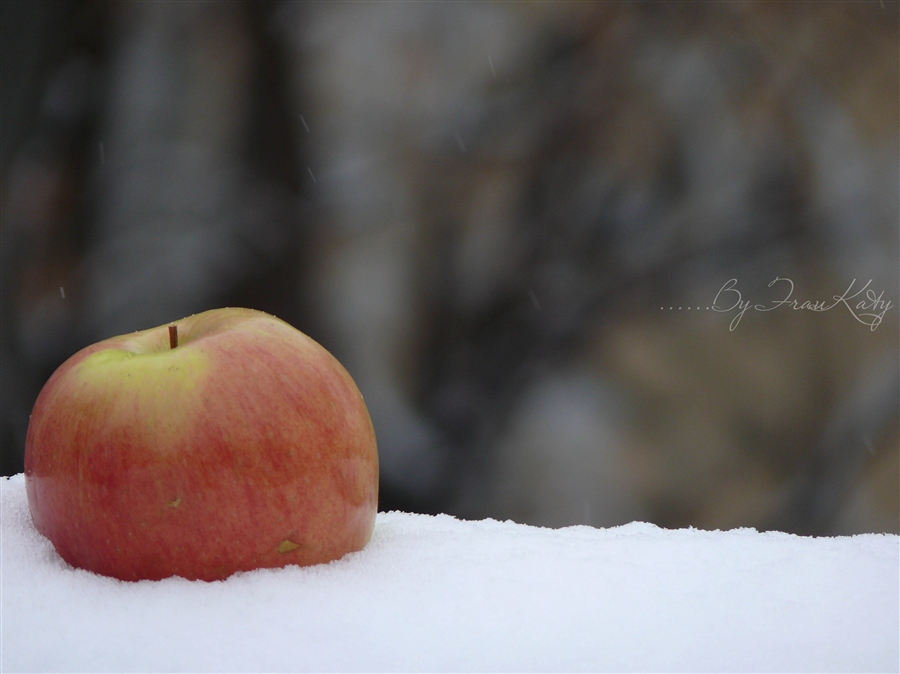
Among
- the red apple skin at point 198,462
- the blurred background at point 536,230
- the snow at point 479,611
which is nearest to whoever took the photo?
the snow at point 479,611

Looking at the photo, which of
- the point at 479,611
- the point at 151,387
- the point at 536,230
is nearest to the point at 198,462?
the point at 151,387

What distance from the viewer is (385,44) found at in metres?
0.95

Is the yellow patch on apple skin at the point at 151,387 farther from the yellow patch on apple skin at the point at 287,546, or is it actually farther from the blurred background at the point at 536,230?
the blurred background at the point at 536,230

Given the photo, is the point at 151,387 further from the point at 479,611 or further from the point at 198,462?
the point at 479,611

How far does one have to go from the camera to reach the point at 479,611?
516 mm

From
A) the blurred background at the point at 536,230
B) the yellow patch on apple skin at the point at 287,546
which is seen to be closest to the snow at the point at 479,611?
the yellow patch on apple skin at the point at 287,546

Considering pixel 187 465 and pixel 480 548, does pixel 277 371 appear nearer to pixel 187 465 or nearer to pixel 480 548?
pixel 187 465

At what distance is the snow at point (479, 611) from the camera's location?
46 cm

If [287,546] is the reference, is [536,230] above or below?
above

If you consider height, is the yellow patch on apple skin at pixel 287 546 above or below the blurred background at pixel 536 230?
below

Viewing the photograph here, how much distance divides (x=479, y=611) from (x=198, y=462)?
202 millimetres

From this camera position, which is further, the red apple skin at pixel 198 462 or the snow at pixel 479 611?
the red apple skin at pixel 198 462

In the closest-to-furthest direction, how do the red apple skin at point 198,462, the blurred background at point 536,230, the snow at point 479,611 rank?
the snow at point 479,611
the red apple skin at point 198,462
the blurred background at point 536,230

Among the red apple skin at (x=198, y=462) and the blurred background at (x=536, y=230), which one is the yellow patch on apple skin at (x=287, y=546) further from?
the blurred background at (x=536, y=230)
